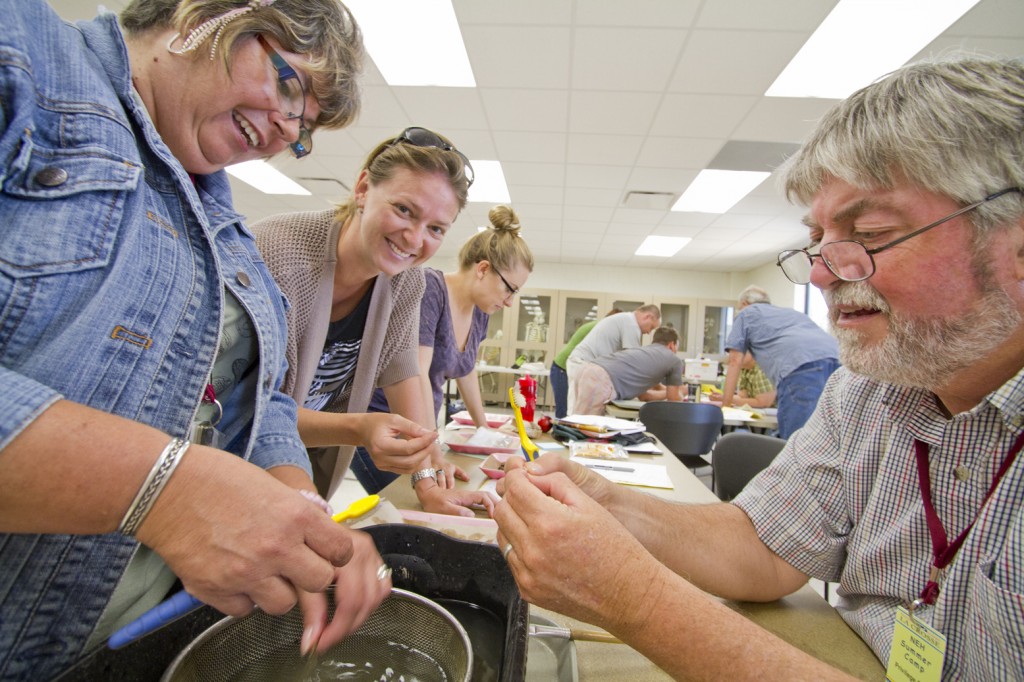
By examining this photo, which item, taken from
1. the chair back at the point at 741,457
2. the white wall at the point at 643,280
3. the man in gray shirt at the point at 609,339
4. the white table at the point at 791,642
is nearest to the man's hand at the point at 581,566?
the white table at the point at 791,642

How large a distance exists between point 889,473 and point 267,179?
635 cm

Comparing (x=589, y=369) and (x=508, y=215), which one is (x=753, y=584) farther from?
(x=589, y=369)

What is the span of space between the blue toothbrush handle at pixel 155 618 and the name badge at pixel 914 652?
0.93 m

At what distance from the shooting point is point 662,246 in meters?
7.61

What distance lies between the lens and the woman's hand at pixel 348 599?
1.61ft

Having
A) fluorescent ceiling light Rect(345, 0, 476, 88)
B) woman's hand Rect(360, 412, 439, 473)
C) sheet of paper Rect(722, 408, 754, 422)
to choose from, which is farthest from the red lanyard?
sheet of paper Rect(722, 408, 754, 422)

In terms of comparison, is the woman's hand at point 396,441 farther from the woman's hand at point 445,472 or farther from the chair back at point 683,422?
the chair back at point 683,422

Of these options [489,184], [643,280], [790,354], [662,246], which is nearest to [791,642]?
[790,354]

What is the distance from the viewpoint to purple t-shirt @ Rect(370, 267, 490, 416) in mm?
1999

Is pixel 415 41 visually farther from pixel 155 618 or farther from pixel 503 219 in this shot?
pixel 155 618

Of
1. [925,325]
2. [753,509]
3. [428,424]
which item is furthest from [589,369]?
[925,325]

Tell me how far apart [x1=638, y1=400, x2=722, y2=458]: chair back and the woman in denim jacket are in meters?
2.59

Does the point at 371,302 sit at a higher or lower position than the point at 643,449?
higher

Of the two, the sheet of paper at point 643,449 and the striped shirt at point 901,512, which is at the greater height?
the striped shirt at point 901,512
